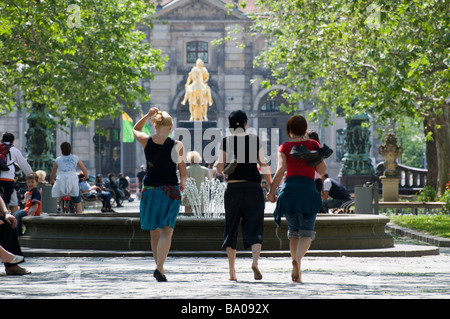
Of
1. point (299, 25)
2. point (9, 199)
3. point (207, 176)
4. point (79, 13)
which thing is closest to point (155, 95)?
point (299, 25)

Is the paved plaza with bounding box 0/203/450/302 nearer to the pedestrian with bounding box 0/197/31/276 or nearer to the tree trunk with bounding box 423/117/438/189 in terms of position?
the pedestrian with bounding box 0/197/31/276

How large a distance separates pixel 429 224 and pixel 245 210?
11473mm

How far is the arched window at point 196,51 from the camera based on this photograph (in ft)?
203

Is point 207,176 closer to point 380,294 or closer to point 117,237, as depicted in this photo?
point 117,237

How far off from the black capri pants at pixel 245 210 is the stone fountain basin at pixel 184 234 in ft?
12.8

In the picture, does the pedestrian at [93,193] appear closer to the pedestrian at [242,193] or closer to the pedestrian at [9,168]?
the pedestrian at [9,168]

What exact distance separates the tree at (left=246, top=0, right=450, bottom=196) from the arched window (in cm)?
2567

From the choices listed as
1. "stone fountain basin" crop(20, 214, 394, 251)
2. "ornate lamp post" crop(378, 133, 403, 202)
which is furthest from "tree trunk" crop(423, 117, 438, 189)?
"stone fountain basin" crop(20, 214, 394, 251)

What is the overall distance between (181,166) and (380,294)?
9.03ft

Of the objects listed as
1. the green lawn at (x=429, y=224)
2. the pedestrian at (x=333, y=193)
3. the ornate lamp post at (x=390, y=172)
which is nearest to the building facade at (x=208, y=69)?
the ornate lamp post at (x=390, y=172)

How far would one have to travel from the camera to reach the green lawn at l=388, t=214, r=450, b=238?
1931 centimetres

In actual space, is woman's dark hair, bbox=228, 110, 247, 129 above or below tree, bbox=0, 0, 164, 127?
below

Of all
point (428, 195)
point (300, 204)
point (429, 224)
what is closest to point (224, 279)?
point (300, 204)

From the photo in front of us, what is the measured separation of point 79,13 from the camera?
25.4 metres
